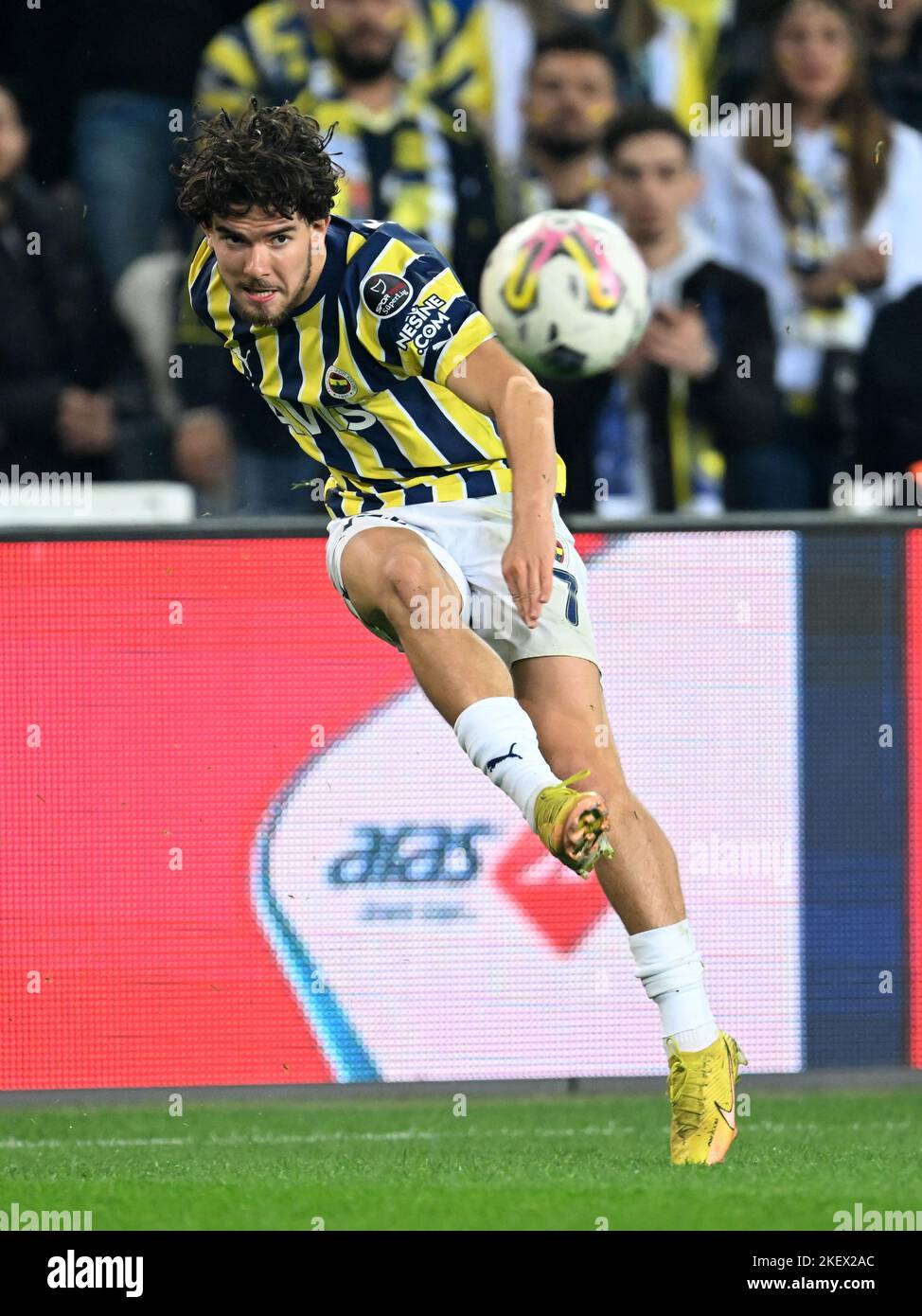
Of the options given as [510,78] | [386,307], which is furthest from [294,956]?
[510,78]

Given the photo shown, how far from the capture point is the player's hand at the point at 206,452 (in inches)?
320

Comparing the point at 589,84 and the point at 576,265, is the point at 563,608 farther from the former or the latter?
the point at 589,84

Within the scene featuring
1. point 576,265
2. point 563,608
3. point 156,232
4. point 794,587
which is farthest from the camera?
point 156,232

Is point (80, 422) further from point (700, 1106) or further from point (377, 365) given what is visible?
point (700, 1106)

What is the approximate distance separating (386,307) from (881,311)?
3823mm

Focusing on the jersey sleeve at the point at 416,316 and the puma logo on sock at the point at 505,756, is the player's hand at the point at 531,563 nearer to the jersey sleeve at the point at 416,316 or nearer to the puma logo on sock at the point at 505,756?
the puma logo on sock at the point at 505,756

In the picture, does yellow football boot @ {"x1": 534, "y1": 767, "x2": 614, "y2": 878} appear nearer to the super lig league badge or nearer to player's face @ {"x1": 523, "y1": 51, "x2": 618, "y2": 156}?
the super lig league badge

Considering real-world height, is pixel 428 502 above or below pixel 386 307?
below

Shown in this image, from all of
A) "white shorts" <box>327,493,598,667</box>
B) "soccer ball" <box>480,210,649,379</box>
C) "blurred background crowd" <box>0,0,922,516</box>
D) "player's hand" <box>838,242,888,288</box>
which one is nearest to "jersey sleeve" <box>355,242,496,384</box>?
"white shorts" <box>327,493,598,667</box>

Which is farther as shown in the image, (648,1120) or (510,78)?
(510,78)

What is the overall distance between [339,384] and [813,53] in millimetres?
3969

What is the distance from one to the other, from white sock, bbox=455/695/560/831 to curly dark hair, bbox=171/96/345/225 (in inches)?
46.7

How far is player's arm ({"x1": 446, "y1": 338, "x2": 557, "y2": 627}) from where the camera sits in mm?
A: 4609

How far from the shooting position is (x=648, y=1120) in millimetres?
6258
